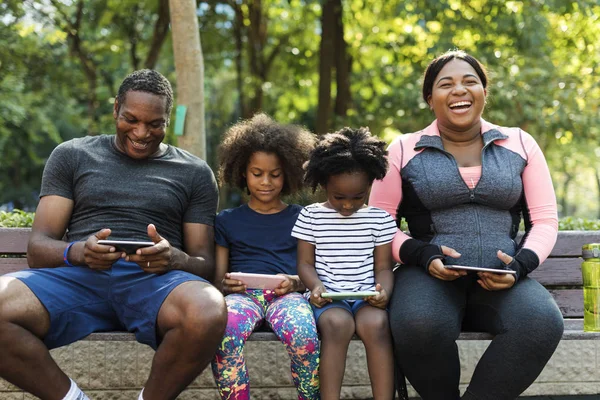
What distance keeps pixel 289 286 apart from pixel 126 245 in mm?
849

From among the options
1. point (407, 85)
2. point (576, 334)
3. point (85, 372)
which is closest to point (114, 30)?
point (407, 85)

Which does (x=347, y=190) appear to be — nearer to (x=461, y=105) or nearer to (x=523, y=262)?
(x=461, y=105)

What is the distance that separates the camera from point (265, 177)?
3.87 metres

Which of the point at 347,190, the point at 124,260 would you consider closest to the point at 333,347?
the point at 347,190

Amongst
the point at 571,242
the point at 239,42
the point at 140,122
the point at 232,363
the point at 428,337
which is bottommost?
the point at 232,363

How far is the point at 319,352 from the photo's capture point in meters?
3.35

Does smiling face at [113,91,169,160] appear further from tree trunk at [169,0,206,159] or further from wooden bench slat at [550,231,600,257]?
wooden bench slat at [550,231,600,257]

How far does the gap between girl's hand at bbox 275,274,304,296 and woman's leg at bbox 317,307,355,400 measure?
31cm

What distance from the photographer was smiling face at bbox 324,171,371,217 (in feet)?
11.6

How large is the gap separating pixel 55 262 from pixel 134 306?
0.48m

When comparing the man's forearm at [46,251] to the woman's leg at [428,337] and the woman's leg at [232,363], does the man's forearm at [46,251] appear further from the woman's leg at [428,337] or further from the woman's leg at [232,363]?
the woman's leg at [428,337]

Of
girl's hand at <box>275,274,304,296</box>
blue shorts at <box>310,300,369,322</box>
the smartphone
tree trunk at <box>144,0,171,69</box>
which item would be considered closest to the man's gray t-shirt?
the smartphone

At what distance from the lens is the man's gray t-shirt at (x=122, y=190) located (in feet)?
12.0

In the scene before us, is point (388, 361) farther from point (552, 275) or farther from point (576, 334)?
point (552, 275)
